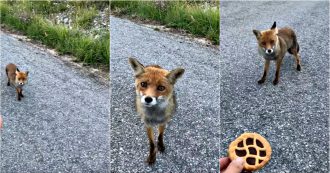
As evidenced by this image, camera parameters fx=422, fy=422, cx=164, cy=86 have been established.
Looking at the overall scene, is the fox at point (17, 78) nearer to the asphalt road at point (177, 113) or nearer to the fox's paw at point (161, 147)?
the asphalt road at point (177, 113)

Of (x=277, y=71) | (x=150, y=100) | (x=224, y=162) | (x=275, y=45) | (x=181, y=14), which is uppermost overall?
(x=181, y=14)

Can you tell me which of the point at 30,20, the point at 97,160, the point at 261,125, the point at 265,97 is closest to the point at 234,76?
the point at 265,97

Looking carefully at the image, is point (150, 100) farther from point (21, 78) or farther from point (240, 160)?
point (21, 78)

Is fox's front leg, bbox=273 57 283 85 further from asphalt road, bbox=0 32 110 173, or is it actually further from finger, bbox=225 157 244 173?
finger, bbox=225 157 244 173

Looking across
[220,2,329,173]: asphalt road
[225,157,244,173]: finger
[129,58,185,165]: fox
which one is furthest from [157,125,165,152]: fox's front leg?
[220,2,329,173]: asphalt road

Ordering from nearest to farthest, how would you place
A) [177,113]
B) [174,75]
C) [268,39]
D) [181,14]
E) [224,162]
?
[174,75], [224,162], [177,113], [181,14], [268,39]

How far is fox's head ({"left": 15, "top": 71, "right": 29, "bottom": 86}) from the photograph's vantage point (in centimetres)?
293

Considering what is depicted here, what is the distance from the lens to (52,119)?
2.80 m

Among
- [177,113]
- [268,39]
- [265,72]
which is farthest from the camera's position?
[265,72]

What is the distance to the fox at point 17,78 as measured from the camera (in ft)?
9.64

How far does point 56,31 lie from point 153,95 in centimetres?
130

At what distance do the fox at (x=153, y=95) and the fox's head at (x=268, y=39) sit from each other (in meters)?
1.32

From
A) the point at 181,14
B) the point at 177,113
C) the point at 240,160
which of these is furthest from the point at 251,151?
the point at 181,14

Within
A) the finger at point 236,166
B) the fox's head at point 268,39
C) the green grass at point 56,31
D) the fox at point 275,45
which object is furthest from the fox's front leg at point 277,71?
the finger at point 236,166
